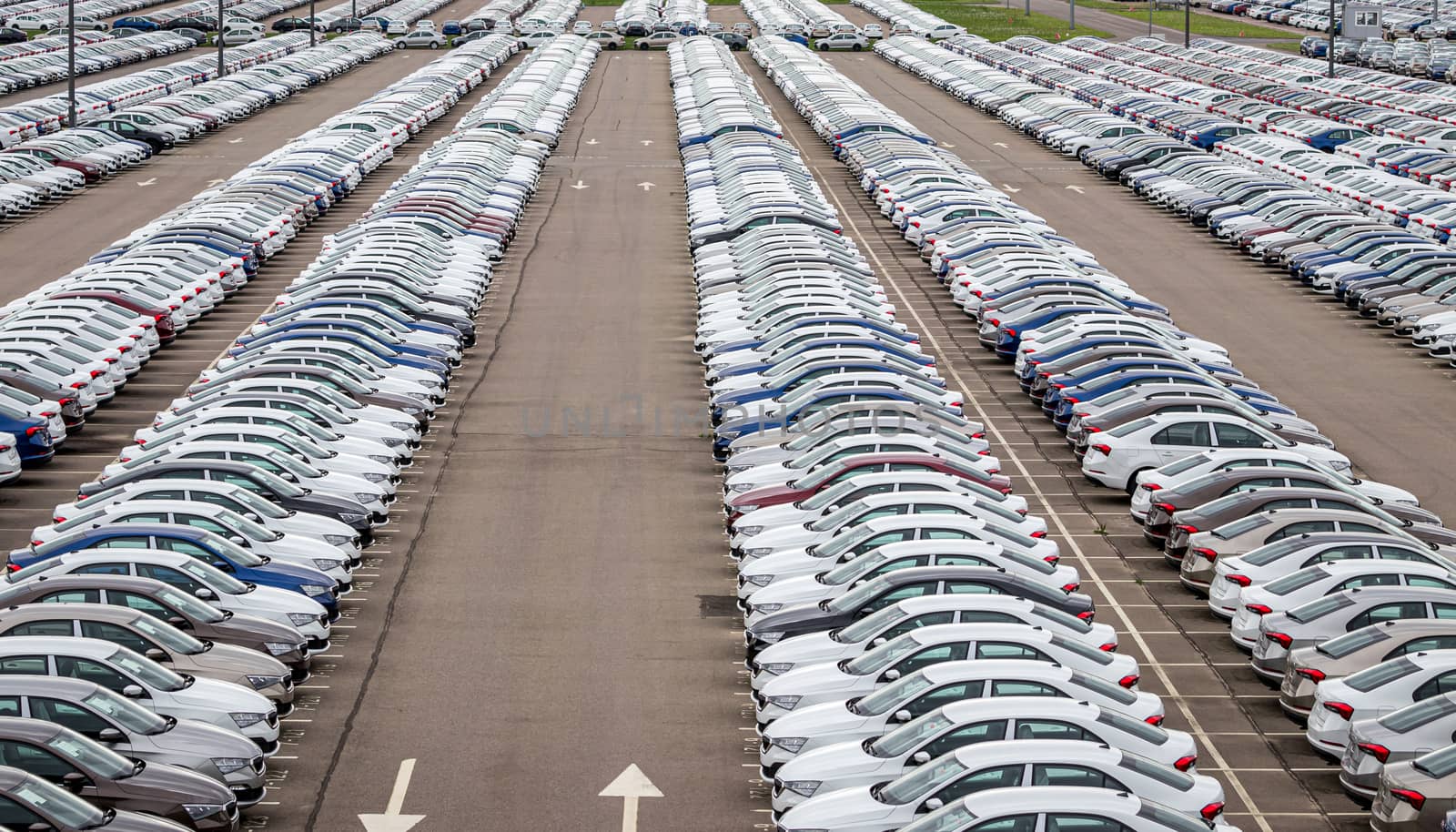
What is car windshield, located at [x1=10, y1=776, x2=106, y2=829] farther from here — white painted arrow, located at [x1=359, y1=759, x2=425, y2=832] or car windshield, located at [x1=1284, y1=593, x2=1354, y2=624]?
car windshield, located at [x1=1284, y1=593, x2=1354, y2=624]

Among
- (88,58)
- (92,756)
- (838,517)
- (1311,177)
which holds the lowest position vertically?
(92,756)

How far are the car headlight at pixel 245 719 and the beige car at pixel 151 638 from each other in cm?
99

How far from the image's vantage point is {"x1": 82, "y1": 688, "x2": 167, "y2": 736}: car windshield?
17422mm

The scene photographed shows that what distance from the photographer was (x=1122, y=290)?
1526 inches

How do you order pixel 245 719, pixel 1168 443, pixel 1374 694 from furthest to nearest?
1. pixel 1168 443
2. pixel 1374 694
3. pixel 245 719

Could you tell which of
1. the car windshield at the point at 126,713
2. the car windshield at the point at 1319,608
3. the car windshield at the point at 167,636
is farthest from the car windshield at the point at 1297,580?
the car windshield at the point at 126,713

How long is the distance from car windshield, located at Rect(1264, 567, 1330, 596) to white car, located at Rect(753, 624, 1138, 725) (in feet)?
11.9

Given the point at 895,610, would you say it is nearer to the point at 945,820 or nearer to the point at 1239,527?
the point at 945,820

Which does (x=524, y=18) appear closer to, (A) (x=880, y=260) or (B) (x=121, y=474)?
(A) (x=880, y=260)

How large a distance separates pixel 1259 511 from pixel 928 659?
26.3ft

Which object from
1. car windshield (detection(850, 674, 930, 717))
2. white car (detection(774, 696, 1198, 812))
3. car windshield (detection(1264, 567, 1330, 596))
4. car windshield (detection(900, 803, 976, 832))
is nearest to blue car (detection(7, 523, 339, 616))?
car windshield (detection(850, 674, 930, 717))

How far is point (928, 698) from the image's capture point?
57.7 ft

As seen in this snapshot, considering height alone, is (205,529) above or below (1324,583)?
above

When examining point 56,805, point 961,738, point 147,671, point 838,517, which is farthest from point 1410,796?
point 147,671
